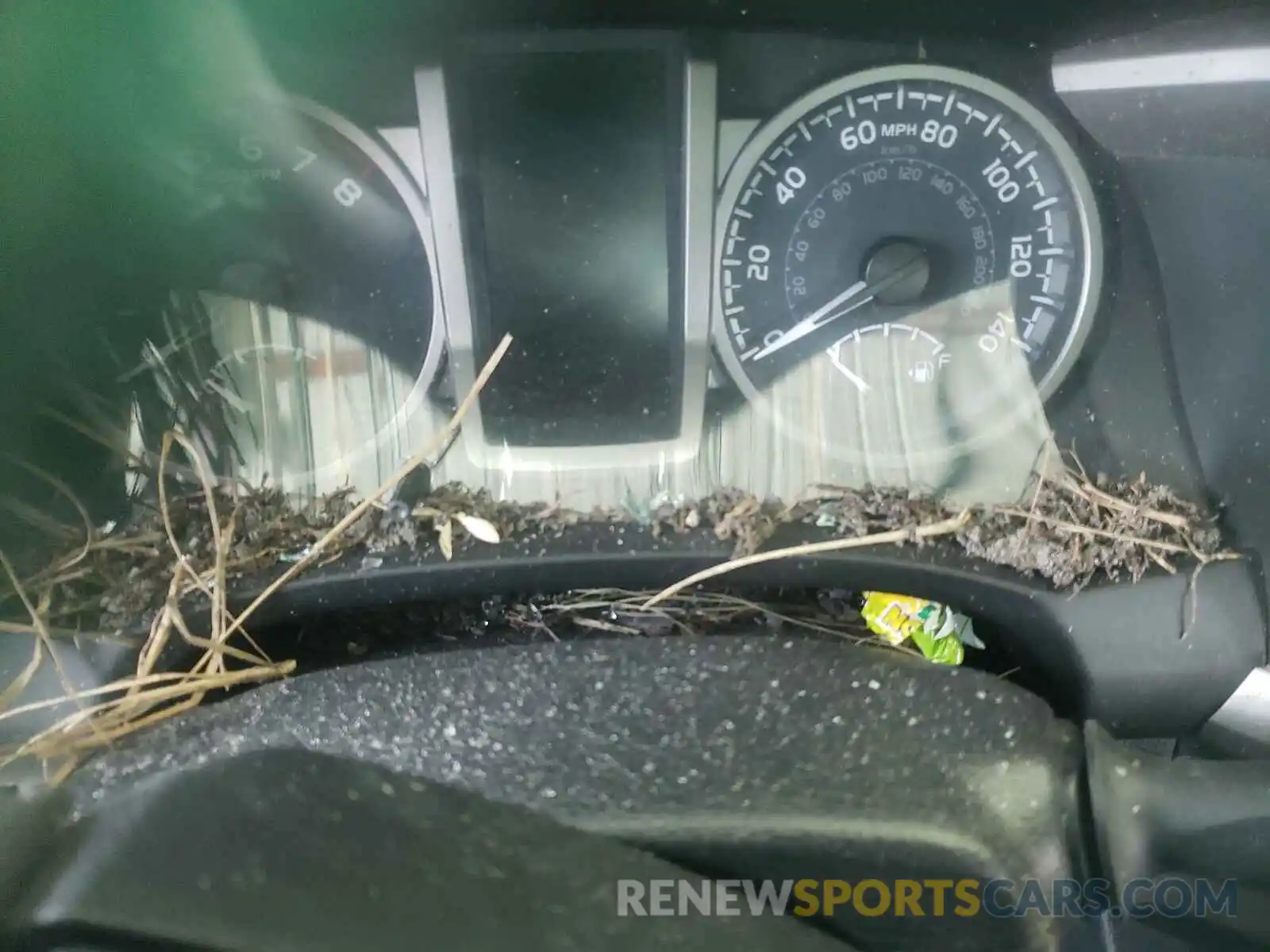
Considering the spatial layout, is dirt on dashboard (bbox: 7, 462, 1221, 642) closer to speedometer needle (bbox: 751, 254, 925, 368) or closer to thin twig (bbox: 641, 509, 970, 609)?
thin twig (bbox: 641, 509, 970, 609)

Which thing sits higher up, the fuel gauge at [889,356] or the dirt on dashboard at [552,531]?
the fuel gauge at [889,356]

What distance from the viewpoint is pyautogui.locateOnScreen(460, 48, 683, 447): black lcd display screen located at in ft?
2.63

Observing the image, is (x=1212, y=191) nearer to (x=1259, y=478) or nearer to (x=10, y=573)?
(x=1259, y=478)

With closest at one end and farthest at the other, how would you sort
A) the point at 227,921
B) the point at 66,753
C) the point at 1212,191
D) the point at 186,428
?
the point at 227,921 < the point at 66,753 < the point at 1212,191 < the point at 186,428

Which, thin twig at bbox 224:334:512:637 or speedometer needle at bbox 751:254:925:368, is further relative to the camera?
speedometer needle at bbox 751:254:925:368

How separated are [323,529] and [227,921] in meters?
0.34

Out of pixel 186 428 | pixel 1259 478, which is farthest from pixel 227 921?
pixel 1259 478

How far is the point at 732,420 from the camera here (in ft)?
2.93

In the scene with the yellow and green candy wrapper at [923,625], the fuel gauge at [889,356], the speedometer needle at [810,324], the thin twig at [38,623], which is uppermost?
the speedometer needle at [810,324]

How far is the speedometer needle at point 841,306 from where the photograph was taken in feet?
2.77

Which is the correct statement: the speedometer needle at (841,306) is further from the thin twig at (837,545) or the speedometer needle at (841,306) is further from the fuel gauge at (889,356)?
the thin twig at (837,545)

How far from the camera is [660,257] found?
85cm

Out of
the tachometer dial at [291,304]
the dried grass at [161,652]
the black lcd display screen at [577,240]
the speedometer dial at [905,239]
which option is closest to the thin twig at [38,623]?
the dried grass at [161,652]

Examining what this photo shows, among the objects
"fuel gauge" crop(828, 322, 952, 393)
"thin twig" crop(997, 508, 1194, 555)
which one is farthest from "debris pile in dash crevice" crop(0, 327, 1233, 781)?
"fuel gauge" crop(828, 322, 952, 393)
